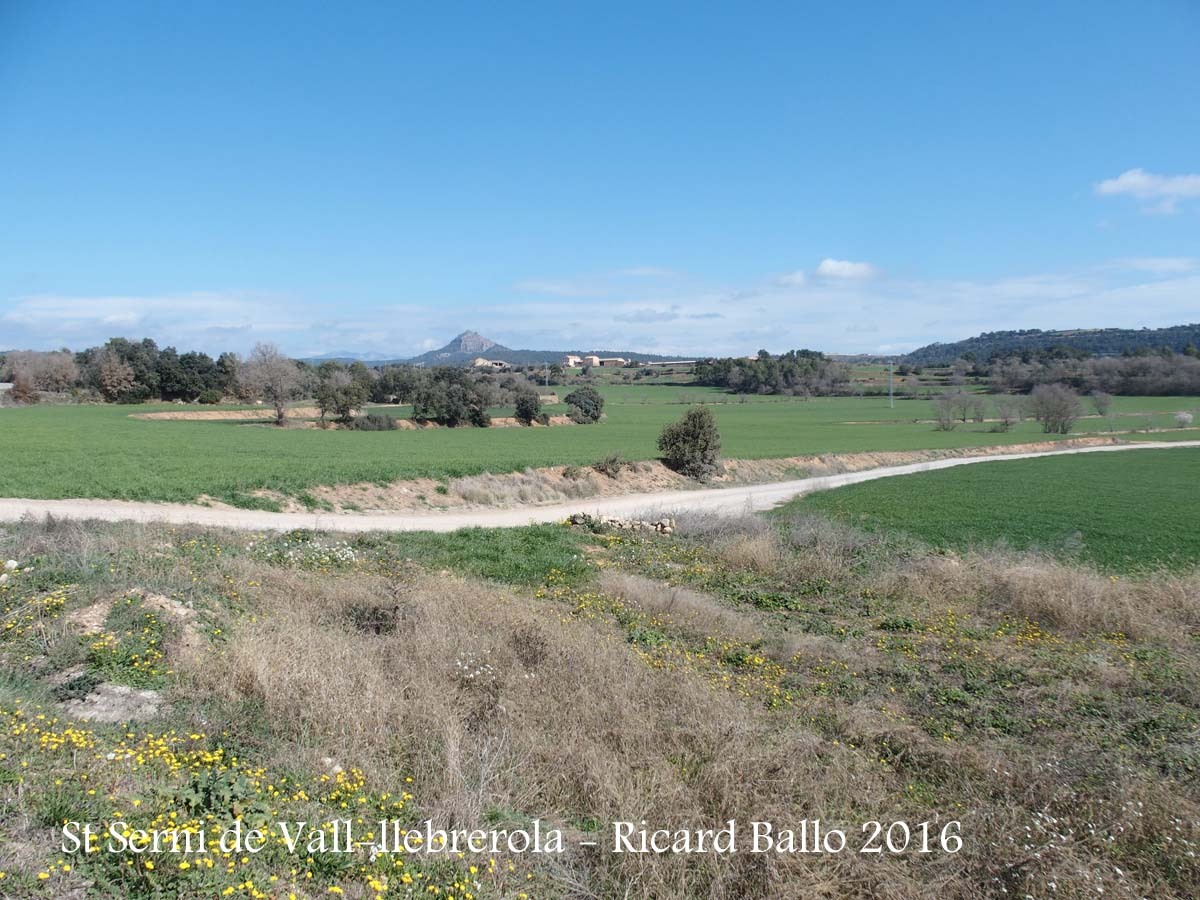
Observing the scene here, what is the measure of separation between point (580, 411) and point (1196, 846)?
244ft

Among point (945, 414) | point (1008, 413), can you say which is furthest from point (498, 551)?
point (1008, 413)

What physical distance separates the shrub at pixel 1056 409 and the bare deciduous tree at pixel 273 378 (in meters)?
72.4

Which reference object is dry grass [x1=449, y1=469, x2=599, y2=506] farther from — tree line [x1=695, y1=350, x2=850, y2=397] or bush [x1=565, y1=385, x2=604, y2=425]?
tree line [x1=695, y1=350, x2=850, y2=397]

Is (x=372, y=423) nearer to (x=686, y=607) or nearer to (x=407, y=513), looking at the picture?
(x=407, y=513)

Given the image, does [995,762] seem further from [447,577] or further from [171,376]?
[171,376]

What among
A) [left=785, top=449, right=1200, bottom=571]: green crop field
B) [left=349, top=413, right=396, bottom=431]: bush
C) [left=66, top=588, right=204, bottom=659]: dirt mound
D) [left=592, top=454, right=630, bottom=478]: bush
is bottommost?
[left=785, top=449, right=1200, bottom=571]: green crop field

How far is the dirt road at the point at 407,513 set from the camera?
1828 centimetres

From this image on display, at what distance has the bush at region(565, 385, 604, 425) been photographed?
7831cm

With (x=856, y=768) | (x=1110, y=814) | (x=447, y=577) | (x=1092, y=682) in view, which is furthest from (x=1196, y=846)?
(x=447, y=577)

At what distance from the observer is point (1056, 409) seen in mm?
69312

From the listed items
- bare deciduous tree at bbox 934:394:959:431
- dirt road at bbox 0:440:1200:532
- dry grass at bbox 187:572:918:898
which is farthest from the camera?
bare deciduous tree at bbox 934:394:959:431

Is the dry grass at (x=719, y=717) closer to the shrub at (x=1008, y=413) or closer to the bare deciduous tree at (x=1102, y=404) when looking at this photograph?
the shrub at (x=1008, y=413)

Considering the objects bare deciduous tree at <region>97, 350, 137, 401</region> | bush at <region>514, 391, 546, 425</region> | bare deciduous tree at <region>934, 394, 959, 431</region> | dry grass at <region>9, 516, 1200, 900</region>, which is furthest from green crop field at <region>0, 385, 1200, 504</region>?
dry grass at <region>9, 516, 1200, 900</region>

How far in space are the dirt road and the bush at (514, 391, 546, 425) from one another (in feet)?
128
